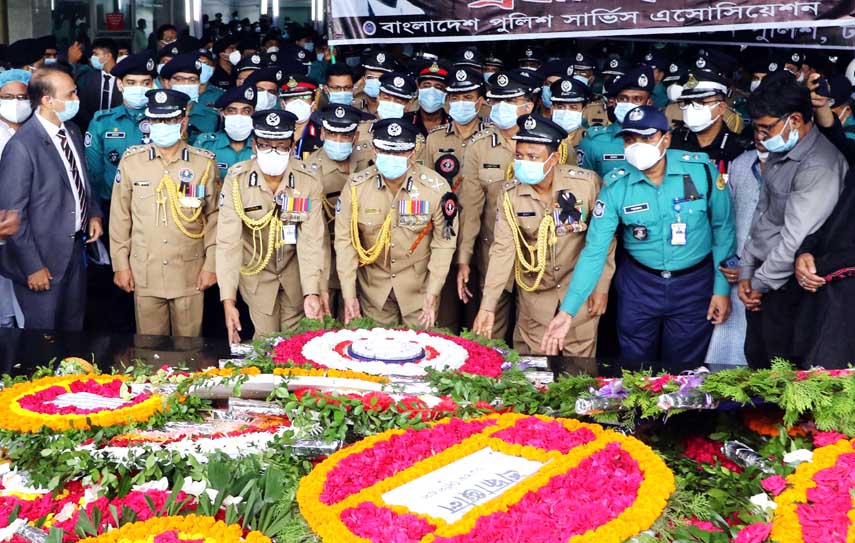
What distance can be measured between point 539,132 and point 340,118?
4.26 feet

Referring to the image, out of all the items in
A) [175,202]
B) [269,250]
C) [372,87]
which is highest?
[372,87]

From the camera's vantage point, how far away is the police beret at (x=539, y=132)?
5.14 m

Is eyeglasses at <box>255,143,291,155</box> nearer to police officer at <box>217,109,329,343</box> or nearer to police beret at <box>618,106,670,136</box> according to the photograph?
police officer at <box>217,109,329,343</box>

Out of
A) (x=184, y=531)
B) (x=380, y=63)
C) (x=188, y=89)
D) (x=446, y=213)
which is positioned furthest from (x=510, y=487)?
(x=380, y=63)

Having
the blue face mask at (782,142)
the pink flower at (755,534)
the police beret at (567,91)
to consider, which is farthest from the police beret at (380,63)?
the pink flower at (755,534)

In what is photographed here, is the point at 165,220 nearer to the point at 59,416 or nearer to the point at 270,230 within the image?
the point at 270,230

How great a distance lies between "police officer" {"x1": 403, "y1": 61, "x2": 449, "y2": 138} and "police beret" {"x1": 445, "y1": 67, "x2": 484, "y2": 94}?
1.11 ft

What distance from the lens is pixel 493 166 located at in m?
6.14

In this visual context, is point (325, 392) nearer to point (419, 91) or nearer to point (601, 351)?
point (601, 351)

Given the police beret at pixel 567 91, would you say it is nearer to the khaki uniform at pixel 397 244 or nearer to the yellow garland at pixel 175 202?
the khaki uniform at pixel 397 244

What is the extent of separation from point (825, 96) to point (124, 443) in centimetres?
483

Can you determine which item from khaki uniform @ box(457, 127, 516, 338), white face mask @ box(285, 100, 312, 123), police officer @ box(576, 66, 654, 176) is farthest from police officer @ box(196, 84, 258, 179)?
police officer @ box(576, 66, 654, 176)

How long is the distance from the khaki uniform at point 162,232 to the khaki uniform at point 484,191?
1.49m

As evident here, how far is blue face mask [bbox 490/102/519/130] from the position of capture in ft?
20.0
